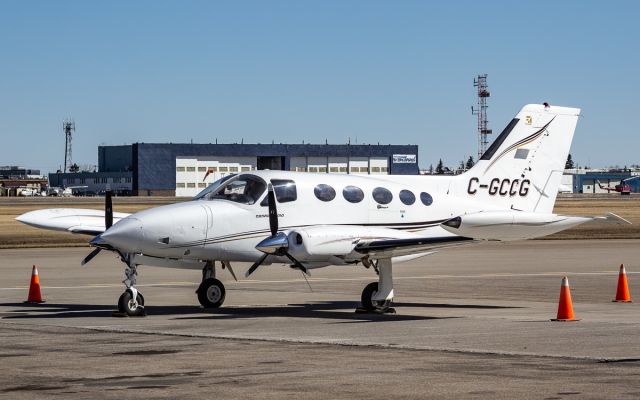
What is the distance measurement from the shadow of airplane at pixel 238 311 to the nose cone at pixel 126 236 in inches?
71.6

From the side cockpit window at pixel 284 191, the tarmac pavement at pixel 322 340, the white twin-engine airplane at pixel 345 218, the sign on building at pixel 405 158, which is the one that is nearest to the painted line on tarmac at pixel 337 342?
the tarmac pavement at pixel 322 340

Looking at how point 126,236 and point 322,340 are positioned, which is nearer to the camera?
point 322,340

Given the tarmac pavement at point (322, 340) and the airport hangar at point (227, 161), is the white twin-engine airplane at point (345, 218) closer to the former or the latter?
the tarmac pavement at point (322, 340)

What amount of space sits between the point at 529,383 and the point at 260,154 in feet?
500

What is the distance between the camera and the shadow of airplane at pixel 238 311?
24391mm

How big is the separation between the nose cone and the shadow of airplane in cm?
182

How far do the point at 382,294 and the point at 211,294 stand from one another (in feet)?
13.6

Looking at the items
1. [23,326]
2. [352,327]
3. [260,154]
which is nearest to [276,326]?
[352,327]

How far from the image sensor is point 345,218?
2594 cm

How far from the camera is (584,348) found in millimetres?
17469

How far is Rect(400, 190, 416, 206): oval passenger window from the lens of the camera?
26844 mm

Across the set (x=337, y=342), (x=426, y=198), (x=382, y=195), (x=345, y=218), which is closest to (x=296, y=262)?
(x=345, y=218)

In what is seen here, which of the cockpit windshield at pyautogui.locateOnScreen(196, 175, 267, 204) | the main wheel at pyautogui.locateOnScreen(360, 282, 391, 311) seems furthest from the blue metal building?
the main wheel at pyautogui.locateOnScreen(360, 282, 391, 311)

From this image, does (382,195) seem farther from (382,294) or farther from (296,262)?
(296,262)
